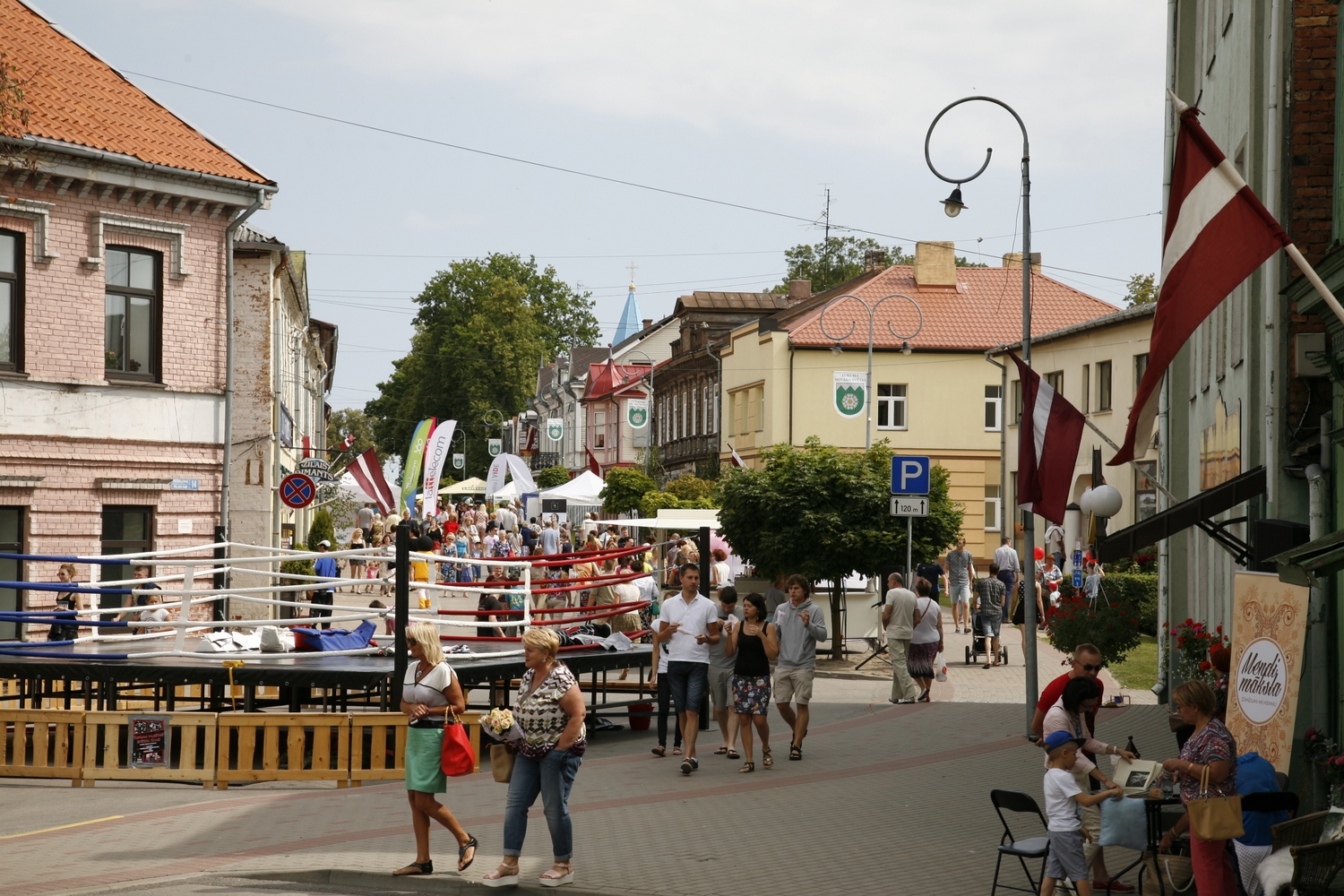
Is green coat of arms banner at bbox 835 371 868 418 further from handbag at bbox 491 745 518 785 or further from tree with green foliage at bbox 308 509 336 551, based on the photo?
handbag at bbox 491 745 518 785

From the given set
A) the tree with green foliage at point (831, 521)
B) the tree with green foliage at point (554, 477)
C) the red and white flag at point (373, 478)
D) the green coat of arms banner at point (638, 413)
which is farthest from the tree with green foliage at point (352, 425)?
the tree with green foliage at point (831, 521)

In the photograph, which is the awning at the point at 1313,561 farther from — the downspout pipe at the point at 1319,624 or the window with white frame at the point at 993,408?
the window with white frame at the point at 993,408

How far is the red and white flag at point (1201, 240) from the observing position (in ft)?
27.8

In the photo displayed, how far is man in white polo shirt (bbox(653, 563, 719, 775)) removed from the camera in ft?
48.0

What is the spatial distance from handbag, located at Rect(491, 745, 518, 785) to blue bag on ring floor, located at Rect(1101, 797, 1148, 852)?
366 centimetres

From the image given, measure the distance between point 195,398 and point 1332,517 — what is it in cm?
1843

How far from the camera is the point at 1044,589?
31938 millimetres

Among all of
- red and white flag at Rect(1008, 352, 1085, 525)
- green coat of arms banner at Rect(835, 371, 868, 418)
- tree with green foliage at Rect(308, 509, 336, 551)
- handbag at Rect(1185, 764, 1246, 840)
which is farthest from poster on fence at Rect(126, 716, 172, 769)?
tree with green foliage at Rect(308, 509, 336, 551)

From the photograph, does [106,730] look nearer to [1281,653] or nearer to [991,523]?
[1281,653]

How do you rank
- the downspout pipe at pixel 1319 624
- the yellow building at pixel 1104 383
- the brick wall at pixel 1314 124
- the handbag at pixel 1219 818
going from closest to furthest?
the handbag at pixel 1219 818 → the downspout pipe at pixel 1319 624 → the brick wall at pixel 1314 124 → the yellow building at pixel 1104 383

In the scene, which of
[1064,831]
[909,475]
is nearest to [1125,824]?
[1064,831]

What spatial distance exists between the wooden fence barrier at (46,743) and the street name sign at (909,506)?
38.4 ft

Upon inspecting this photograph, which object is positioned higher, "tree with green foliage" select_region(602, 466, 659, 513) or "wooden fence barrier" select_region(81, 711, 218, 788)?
"tree with green foliage" select_region(602, 466, 659, 513)

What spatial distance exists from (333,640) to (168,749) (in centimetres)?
280
